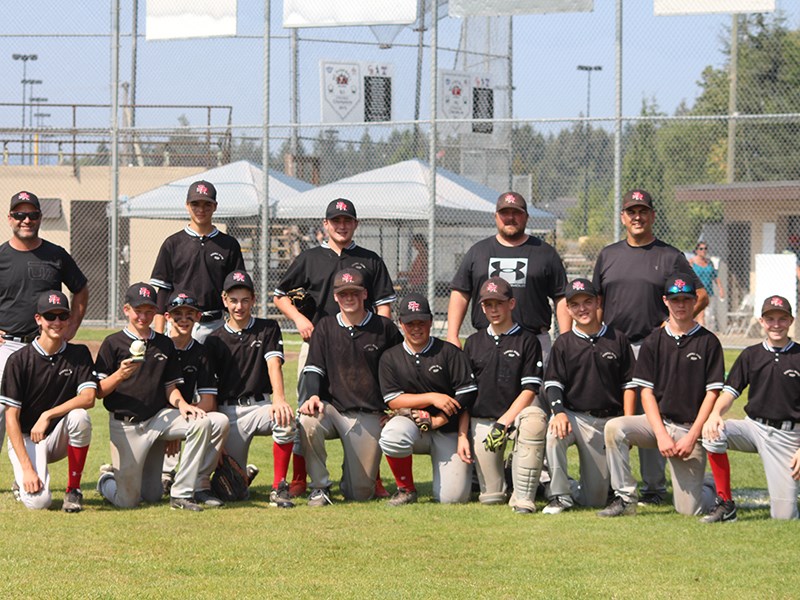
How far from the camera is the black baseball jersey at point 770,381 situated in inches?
278

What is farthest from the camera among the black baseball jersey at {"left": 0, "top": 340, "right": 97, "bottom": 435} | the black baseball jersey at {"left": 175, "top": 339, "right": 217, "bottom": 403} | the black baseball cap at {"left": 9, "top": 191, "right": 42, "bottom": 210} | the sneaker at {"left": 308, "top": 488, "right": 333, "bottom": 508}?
the black baseball cap at {"left": 9, "top": 191, "right": 42, "bottom": 210}

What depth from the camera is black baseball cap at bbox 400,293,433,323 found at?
24.6 ft

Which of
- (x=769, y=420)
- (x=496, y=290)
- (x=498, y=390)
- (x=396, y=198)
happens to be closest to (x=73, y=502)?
(x=498, y=390)

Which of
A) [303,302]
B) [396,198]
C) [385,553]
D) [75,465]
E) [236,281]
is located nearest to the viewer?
[385,553]

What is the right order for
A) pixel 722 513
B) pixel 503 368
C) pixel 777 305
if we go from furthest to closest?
pixel 503 368 → pixel 777 305 → pixel 722 513

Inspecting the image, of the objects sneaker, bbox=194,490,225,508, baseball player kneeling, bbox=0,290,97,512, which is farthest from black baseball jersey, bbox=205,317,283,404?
baseball player kneeling, bbox=0,290,97,512

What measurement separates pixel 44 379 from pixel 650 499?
3.93 meters

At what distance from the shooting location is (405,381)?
7582mm

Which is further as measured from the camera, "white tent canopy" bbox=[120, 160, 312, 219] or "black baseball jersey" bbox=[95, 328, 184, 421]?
"white tent canopy" bbox=[120, 160, 312, 219]

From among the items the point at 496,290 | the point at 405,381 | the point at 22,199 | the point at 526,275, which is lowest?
the point at 405,381

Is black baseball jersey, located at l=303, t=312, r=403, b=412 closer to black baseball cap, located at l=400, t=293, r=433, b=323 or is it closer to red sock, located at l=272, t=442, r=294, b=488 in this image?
black baseball cap, located at l=400, t=293, r=433, b=323

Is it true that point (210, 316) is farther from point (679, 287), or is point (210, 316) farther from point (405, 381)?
point (679, 287)

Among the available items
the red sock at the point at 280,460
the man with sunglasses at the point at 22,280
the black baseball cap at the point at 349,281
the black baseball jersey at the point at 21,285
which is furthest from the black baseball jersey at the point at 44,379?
the black baseball cap at the point at 349,281

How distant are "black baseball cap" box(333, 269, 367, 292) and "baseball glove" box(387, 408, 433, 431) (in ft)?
2.76
